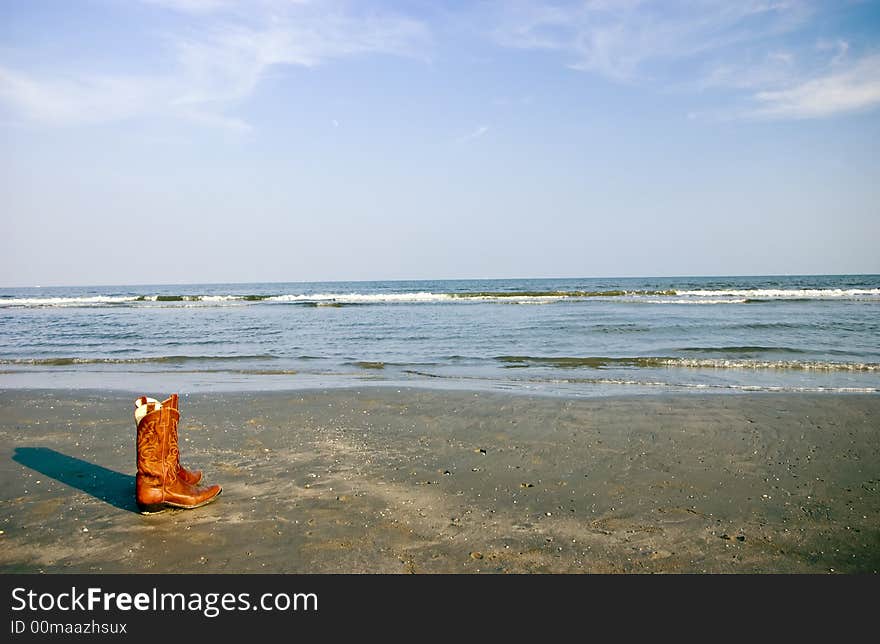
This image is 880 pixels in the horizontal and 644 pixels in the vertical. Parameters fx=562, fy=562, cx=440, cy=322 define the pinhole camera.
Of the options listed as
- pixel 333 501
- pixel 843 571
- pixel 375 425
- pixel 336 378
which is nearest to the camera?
pixel 843 571

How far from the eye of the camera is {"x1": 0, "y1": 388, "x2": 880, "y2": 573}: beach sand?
3.95 m

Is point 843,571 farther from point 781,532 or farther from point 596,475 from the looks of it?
point 596,475

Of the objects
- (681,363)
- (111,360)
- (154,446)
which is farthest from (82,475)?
(681,363)

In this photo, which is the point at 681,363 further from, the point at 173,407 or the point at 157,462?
A: the point at 157,462

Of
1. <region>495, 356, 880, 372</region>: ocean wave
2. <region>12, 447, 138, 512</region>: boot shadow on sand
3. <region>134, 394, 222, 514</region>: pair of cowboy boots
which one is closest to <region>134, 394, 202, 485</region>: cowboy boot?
<region>134, 394, 222, 514</region>: pair of cowboy boots

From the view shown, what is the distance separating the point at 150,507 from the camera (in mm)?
4594

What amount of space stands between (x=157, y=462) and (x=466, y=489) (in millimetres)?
2666

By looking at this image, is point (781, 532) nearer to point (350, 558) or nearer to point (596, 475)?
point (596, 475)

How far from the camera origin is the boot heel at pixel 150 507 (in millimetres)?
4586
